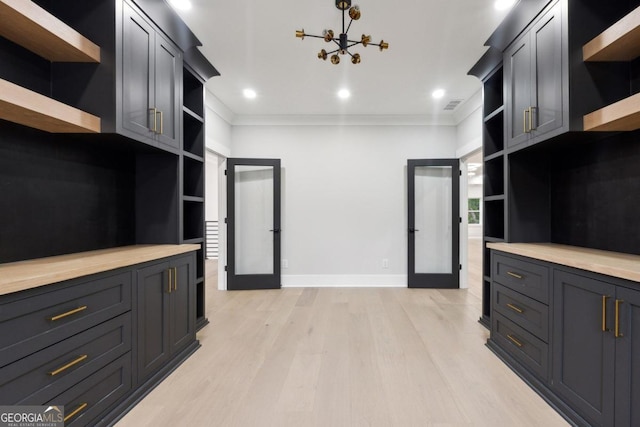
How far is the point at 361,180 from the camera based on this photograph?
16.0 feet

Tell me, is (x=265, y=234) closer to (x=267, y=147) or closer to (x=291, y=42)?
(x=267, y=147)

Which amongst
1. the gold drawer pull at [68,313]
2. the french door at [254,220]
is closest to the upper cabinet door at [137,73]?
the gold drawer pull at [68,313]

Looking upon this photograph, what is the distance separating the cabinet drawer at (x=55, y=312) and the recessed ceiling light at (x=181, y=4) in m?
2.04

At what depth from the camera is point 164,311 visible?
7.14 ft

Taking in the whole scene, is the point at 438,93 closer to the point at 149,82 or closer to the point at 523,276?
the point at 523,276

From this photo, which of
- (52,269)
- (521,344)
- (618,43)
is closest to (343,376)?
(521,344)

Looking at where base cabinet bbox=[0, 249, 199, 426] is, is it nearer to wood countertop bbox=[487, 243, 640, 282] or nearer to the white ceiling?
the white ceiling

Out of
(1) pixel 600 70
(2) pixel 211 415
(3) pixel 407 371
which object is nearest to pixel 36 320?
(2) pixel 211 415

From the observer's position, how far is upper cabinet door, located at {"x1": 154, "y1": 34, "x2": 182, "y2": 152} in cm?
230

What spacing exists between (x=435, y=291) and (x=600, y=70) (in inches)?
134

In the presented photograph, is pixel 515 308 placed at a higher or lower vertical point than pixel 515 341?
higher

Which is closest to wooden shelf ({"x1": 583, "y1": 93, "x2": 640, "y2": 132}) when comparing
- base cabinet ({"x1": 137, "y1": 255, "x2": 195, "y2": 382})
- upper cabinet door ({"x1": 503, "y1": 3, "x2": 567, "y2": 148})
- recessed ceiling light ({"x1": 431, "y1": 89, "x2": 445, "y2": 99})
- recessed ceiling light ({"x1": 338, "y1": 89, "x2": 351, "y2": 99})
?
upper cabinet door ({"x1": 503, "y1": 3, "x2": 567, "y2": 148})

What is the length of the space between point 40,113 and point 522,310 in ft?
10.7

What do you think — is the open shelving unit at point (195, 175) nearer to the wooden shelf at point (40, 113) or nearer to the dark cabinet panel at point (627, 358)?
the wooden shelf at point (40, 113)
